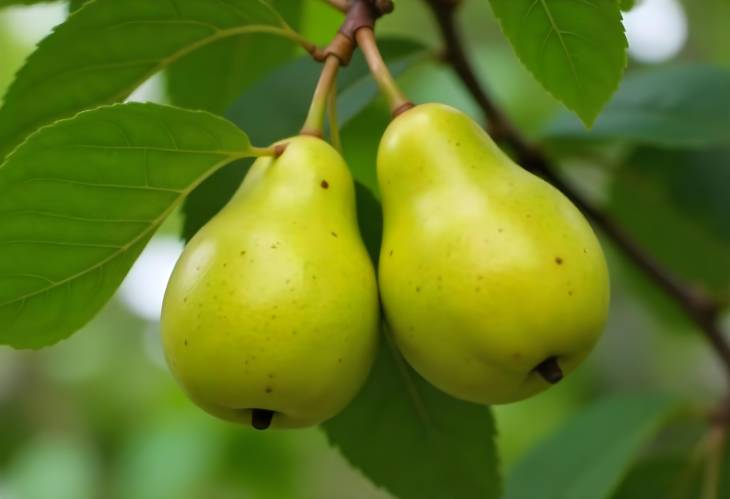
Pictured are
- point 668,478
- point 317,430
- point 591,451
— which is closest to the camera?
point 591,451

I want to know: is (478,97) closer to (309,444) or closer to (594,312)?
(594,312)

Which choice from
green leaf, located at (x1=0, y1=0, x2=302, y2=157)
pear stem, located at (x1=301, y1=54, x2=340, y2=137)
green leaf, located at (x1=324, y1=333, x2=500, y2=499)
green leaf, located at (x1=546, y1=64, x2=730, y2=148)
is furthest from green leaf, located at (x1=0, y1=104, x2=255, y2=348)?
green leaf, located at (x1=546, y1=64, x2=730, y2=148)

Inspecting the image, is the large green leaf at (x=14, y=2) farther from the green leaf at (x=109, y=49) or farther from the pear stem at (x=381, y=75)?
the pear stem at (x=381, y=75)

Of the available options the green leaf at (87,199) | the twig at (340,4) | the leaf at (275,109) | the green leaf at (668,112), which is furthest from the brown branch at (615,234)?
→ the green leaf at (87,199)

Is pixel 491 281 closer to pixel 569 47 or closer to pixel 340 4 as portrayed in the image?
pixel 569 47

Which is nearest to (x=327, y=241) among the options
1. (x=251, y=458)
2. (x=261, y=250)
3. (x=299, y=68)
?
(x=261, y=250)

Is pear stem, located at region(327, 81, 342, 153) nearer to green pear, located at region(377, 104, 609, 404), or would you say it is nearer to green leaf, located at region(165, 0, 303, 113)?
green pear, located at region(377, 104, 609, 404)

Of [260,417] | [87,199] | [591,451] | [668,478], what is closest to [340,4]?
[87,199]
